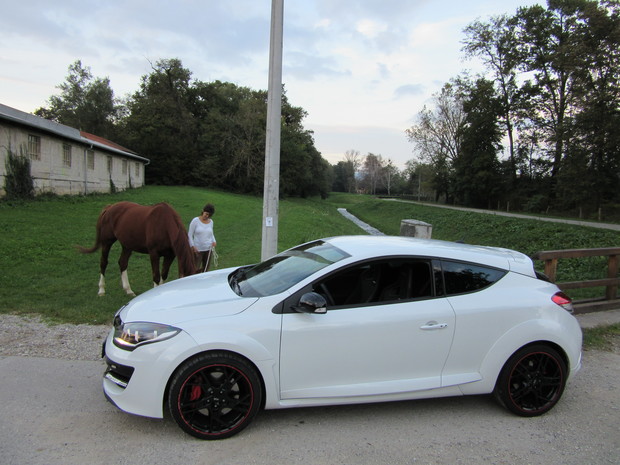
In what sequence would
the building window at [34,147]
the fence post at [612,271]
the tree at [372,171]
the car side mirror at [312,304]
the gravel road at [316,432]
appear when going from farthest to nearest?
the tree at [372,171]
the building window at [34,147]
the fence post at [612,271]
the car side mirror at [312,304]
the gravel road at [316,432]

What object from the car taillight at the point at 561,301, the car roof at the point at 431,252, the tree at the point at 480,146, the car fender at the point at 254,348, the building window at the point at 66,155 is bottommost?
the car fender at the point at 254,348

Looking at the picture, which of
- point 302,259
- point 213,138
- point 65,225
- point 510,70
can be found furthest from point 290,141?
point 302,259

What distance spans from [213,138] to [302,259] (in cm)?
4944

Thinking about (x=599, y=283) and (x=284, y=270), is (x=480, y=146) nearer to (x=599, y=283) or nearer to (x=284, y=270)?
(x=599, y=283)

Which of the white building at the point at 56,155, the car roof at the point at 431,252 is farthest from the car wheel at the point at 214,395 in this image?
the white building at the point at 56,155

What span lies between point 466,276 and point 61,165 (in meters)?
26.0

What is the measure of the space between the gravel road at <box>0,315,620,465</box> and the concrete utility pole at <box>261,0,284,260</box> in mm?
3263

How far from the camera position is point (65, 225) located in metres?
15.0

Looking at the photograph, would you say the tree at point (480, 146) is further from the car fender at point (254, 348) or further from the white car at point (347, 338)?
the car fender at point (254, 348)

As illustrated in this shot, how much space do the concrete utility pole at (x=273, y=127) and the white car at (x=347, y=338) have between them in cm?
262

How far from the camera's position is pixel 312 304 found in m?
3.14

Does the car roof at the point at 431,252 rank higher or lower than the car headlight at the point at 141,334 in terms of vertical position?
higher

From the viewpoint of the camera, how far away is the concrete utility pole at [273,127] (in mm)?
6512

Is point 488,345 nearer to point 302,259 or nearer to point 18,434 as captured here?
point 302,259
